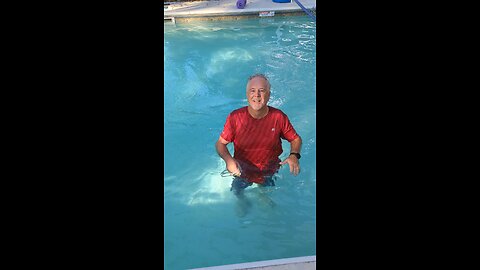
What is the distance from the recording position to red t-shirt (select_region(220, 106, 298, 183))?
3.50 meters

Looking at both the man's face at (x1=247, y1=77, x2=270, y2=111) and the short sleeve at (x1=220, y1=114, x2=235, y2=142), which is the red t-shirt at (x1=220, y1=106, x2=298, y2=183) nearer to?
the short sleeve at (x1=220, y1=114, x2=235, y2=142)

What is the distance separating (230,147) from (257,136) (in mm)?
1700

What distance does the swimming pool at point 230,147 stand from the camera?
12.5 feet

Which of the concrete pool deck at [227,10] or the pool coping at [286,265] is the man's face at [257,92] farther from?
the concrete pool deck at [227,10]

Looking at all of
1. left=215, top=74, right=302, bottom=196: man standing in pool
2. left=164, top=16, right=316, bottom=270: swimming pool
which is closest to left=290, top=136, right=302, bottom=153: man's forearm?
left=215, top=74, right=302, bottom=196: man standing in pool

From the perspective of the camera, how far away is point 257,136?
3543mm

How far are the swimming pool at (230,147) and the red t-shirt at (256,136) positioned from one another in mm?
481

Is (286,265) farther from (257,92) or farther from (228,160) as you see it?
(257,92)

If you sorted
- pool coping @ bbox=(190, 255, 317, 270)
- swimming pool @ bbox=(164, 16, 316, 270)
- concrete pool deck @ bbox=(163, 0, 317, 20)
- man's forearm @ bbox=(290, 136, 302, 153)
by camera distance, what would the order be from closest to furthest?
1. pool coping @ bbox=(190, 255, 317, 270)
2. man's forearm @ bbox=(290, 136, 302, 153)
3. swimming pool @ bbox=(164, 16, 316, 270)
4. concrete pool deck @ bbox=(163, 0, 317, 20)

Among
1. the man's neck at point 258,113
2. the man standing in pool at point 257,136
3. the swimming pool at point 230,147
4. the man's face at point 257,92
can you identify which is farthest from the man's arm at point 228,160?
the swimming pool at point 230,147

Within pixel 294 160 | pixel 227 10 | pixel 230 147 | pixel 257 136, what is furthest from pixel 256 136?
pixel 227 10
